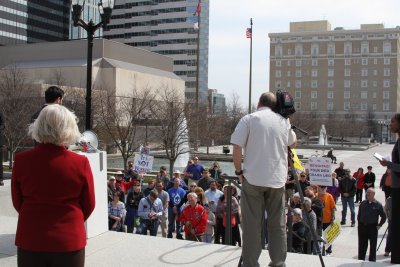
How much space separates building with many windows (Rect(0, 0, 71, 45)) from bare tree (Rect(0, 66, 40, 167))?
241ft

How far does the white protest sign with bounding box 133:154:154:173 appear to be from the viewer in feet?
56.7

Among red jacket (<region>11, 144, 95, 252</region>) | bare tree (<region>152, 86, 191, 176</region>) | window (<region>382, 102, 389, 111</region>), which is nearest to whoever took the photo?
red jacket (<region>11, 144, 95, 252</region>)

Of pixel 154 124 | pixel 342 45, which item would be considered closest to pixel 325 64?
pixel 342 45

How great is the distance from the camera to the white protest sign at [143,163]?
1730cm

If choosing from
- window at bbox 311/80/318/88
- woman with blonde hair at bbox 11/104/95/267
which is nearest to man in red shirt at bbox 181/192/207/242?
woman with blonde hair at bbox 11/104/95/267

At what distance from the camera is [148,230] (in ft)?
39.6

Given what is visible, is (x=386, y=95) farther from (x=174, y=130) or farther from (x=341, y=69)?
(x=174, y=130)

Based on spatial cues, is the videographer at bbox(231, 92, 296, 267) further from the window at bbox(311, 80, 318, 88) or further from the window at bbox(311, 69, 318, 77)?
the window at bbox(311, 69, 318, 77)

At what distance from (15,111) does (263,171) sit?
2925 centimetres

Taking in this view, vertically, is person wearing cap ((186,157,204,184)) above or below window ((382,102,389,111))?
below

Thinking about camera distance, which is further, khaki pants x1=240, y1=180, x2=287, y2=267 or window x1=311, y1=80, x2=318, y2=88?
window x1=311, y1=80, x2=318, y2=88

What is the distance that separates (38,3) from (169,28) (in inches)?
1889

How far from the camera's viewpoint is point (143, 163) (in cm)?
1742

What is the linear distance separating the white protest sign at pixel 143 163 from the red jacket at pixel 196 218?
6.66m
